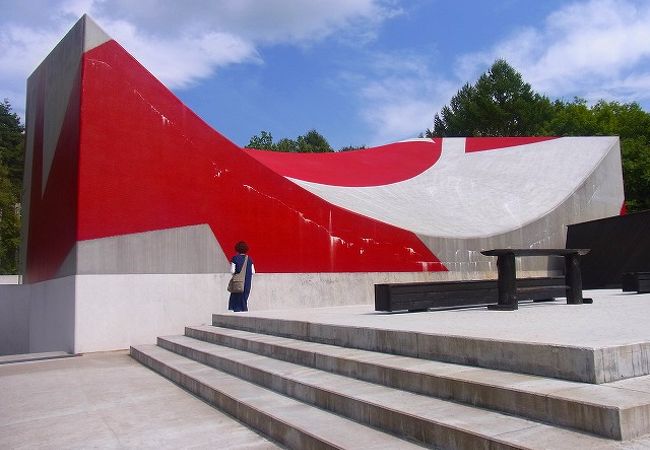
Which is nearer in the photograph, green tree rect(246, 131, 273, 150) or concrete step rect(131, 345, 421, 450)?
concrete step rect(131, 345, 421, 450)

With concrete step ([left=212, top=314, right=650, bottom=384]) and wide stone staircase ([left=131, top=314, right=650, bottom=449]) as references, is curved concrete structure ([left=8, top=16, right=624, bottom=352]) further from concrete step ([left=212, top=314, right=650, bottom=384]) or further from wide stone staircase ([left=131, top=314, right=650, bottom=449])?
concrete step ([left=212, top=314, right=650, bottom=384])

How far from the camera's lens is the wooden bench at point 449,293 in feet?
22.1

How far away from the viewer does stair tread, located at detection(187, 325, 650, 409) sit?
95.0 inches

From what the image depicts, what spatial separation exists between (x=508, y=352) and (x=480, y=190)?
1326 centimetres

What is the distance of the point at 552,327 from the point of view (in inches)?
160

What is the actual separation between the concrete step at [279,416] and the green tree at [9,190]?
2729cm

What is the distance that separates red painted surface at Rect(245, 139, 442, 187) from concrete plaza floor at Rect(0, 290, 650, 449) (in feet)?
26.6

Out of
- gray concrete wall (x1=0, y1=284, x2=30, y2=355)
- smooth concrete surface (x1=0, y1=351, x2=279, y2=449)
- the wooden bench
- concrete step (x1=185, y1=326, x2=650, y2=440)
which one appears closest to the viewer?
concrete step (x1=185, y1=326, x2=650, y2=440)

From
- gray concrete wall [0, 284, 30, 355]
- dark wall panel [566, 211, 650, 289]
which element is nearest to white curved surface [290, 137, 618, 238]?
dark wall panel [566, 211, 650, 289]

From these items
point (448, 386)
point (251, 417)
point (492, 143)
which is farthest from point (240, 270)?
Result: point (492, 143)

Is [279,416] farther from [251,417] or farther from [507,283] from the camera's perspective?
[507,283]

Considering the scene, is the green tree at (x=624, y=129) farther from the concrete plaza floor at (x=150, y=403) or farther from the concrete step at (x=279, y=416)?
the concrete step at (x=279, y=416)

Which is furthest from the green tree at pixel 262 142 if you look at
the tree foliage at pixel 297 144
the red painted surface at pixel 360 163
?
the red painted surface at pixel 360 163

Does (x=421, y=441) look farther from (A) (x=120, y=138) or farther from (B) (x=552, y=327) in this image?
(A) (x=120, y=138)
